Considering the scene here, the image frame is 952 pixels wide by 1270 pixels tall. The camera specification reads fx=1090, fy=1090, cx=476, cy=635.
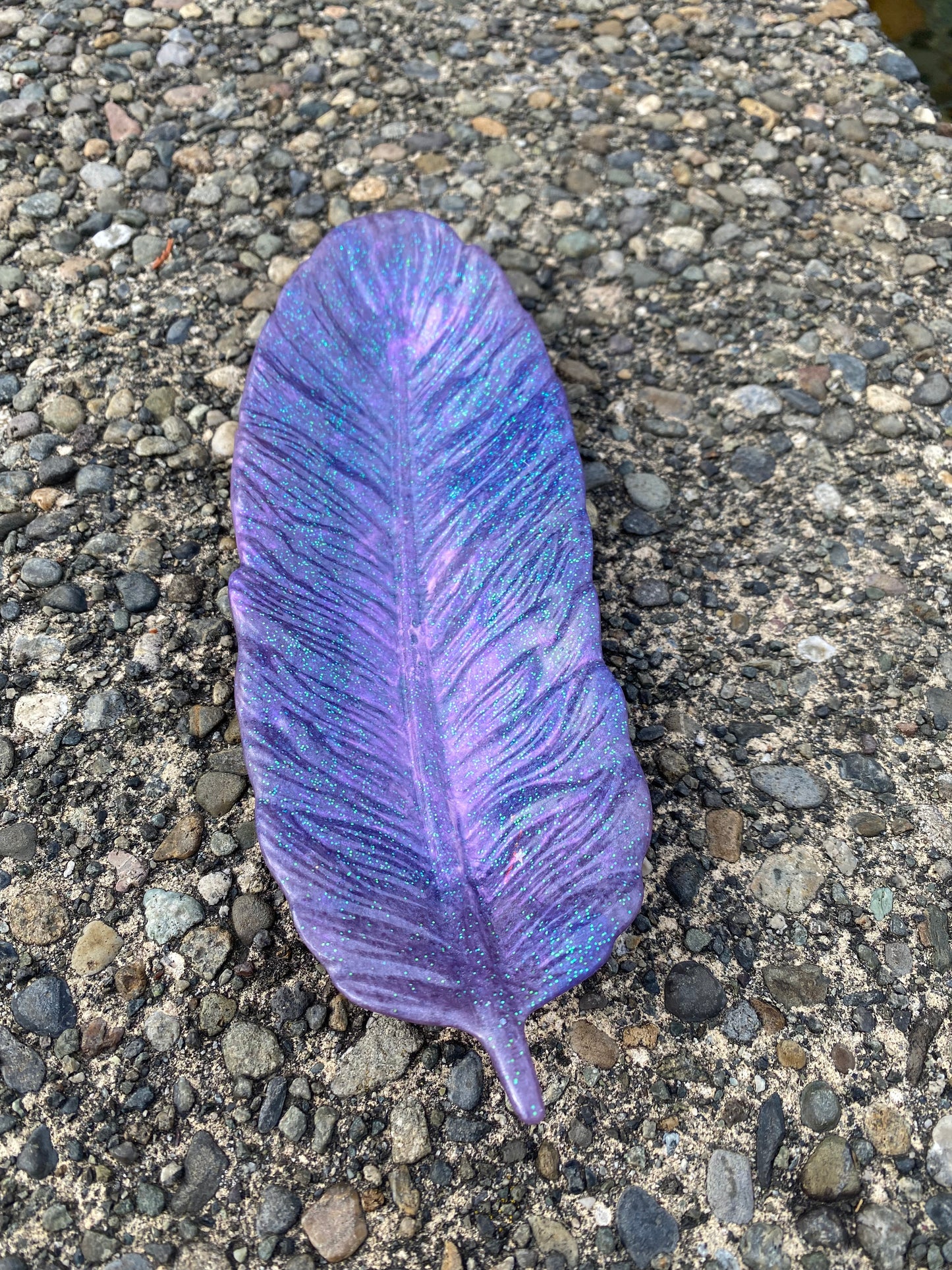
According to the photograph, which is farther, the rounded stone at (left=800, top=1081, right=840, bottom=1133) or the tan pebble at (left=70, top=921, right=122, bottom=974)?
the tan pebble at (left=70, top=921, right=122, bottom=974)

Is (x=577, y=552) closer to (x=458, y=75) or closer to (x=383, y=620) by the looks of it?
(x=383, y=620)

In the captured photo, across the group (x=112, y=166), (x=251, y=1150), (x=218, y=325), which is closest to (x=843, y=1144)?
(x=251, y=1150)

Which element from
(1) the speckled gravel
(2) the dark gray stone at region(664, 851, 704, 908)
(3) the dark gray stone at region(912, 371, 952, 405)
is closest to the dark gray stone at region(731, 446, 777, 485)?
(1) the speckled gravel

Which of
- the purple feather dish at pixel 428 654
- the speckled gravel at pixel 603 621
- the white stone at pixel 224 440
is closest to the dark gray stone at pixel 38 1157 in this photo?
the speckled gravel at pixel 603 621

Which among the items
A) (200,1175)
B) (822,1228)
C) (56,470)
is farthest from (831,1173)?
(56,470)

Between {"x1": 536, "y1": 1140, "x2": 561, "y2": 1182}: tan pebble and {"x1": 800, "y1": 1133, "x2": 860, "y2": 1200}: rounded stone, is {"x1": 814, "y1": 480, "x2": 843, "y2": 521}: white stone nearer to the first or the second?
{"x1": 800, "y1": 1133, "x2": 860, "y2": 1200}: rounded stone

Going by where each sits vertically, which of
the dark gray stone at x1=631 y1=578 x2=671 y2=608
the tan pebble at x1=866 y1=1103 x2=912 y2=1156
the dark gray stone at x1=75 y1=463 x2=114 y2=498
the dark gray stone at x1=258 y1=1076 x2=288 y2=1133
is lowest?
the dark gray stone at x1=258 y1=1076 x2=288 y2=1133

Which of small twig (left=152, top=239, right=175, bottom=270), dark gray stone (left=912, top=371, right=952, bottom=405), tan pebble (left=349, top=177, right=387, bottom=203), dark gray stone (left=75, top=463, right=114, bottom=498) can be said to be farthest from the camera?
tan pebble (left=349, top=177, right=387, bottom=203)

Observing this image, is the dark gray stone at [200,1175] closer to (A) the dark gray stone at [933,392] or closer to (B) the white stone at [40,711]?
(B) the white stone at [40,711]
